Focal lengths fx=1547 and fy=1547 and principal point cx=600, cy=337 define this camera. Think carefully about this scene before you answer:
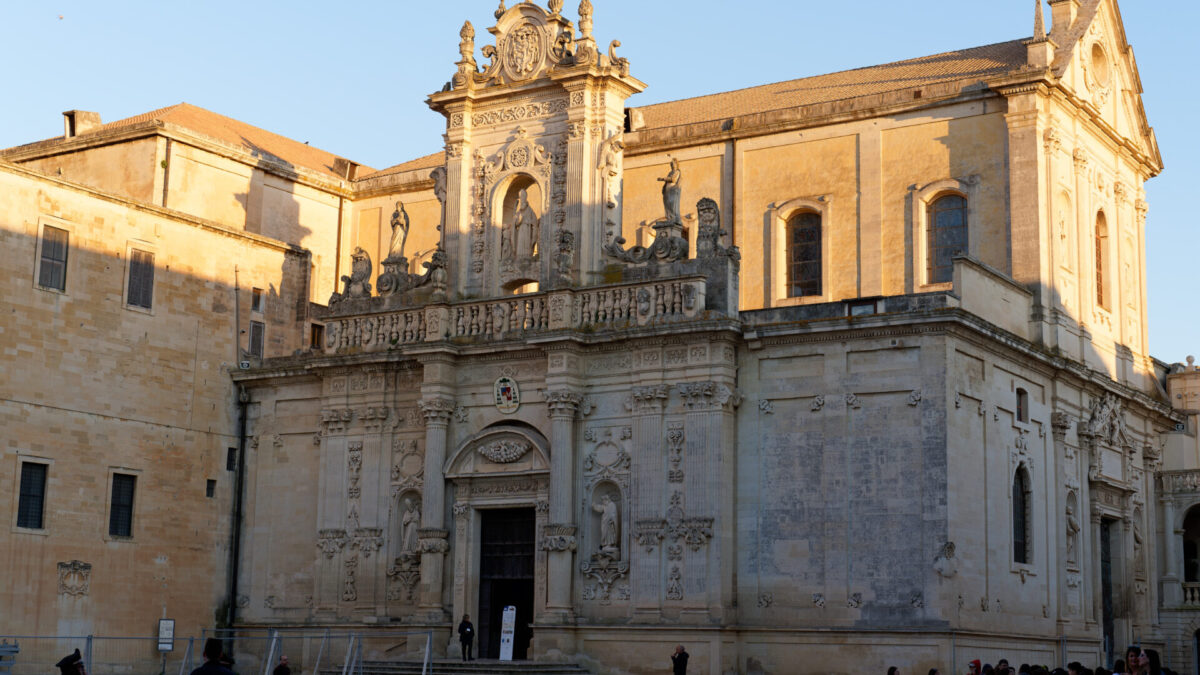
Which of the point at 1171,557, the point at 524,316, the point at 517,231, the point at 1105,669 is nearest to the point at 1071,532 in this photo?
the point at 1171,557

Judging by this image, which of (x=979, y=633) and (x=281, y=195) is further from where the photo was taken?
(x=281, y=195)

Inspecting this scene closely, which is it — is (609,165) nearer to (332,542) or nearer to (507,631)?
(507,631)

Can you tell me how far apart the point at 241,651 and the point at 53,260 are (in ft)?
34.5

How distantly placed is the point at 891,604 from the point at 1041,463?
22.3 feet

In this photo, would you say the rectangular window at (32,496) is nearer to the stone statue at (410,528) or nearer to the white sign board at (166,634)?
the white sign board at (166,634)

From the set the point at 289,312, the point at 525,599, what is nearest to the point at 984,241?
the point at 525,599

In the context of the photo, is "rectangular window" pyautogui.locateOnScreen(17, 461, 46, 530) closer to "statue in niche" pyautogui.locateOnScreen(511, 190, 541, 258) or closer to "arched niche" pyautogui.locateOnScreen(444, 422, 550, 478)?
"arched niche" pyautogui.locateOnScreen(444, 422, 550, 478)

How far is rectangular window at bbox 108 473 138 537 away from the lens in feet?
120

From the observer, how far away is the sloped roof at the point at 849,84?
1529 inches

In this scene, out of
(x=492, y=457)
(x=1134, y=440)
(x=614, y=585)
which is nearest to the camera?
(x=614, y=585)

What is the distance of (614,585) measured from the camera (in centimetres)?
3262

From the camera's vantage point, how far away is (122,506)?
36.8 m

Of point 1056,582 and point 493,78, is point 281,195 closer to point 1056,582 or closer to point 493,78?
point 493,78

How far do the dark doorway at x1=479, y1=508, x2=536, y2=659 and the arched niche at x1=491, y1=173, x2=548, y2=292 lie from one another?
544 centimetres
